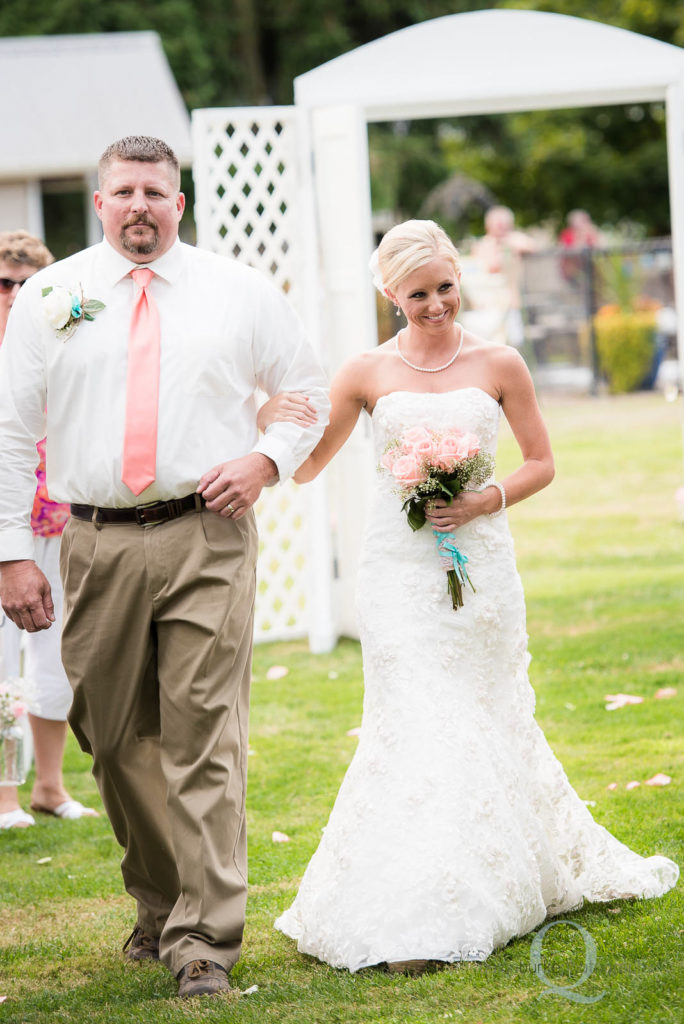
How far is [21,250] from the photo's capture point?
18.2 feet

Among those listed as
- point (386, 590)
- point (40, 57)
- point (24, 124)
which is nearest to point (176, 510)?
point (386, 590)

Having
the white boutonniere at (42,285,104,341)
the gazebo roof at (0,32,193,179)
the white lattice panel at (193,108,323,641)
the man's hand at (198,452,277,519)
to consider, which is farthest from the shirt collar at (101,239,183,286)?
the gazebo roof at (0,32,193,179)

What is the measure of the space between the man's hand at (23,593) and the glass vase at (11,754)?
1.43m

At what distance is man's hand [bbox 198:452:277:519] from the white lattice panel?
14.9 ft

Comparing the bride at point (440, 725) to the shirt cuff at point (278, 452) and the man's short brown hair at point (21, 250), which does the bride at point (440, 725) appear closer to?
the shirt cuff at point (278, 452)

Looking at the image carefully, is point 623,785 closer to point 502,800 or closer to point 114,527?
point 502,800

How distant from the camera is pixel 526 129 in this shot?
32875 mm

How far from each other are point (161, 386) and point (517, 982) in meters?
1.92

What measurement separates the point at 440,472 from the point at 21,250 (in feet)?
7.41

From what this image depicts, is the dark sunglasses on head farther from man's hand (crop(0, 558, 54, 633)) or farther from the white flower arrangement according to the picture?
man's hand (crop(0, 558, 54, 633))

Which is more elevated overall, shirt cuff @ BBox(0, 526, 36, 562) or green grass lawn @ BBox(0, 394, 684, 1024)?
shirt cuff @ BBox(0, 526, 36, 562)

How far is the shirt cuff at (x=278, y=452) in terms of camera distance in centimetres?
402

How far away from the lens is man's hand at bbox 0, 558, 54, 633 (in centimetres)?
404

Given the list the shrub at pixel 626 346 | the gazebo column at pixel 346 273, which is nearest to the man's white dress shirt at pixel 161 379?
the gazebo column at pixel 346 273
